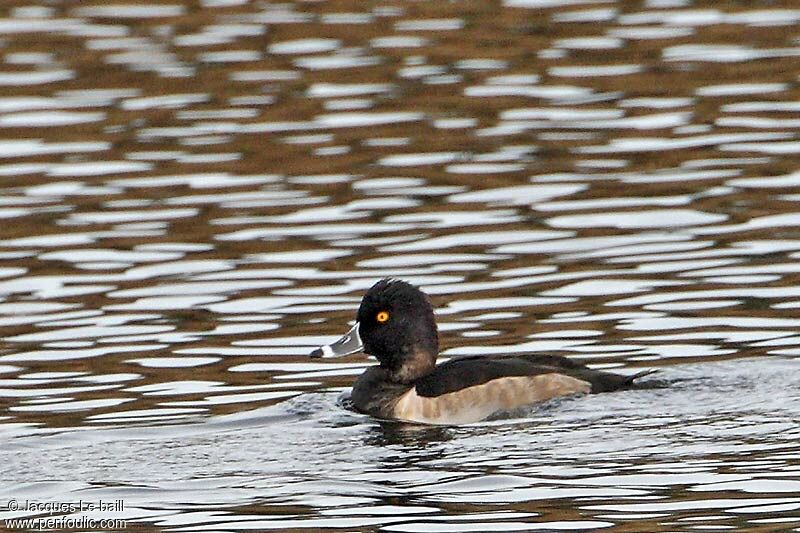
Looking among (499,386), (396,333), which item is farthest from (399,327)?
(499,386)

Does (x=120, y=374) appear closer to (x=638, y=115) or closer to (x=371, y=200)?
(x=371, y=200)

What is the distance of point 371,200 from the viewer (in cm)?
1666

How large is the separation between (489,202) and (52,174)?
3.77 meters

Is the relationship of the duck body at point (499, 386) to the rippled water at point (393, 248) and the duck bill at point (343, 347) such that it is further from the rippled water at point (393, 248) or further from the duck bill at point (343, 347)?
the duck bill at point (343, 347)

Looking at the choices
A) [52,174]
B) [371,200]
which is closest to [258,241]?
[371,200]

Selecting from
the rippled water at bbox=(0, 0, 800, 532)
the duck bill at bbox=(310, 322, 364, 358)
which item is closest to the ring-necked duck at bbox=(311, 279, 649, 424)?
the duck bill at bbox=(310, 322, 364, 358)

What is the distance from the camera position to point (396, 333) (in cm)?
1234

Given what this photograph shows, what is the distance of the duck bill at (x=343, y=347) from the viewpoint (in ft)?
40.5

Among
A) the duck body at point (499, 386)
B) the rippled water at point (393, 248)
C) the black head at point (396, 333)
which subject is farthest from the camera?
the black head at point (396, 333)

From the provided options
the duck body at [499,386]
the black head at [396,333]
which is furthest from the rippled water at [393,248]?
the black head at [396,333]

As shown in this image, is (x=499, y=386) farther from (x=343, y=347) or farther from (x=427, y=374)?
(x=343, y=347)

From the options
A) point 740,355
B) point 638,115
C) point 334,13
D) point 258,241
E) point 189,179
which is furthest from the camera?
point 334,13

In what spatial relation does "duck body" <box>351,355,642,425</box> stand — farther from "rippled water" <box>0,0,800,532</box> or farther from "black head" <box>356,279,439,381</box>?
"black head" <box>356,279,439,381</box>

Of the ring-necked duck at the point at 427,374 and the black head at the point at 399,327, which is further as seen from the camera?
the black head at the point at 399,327
